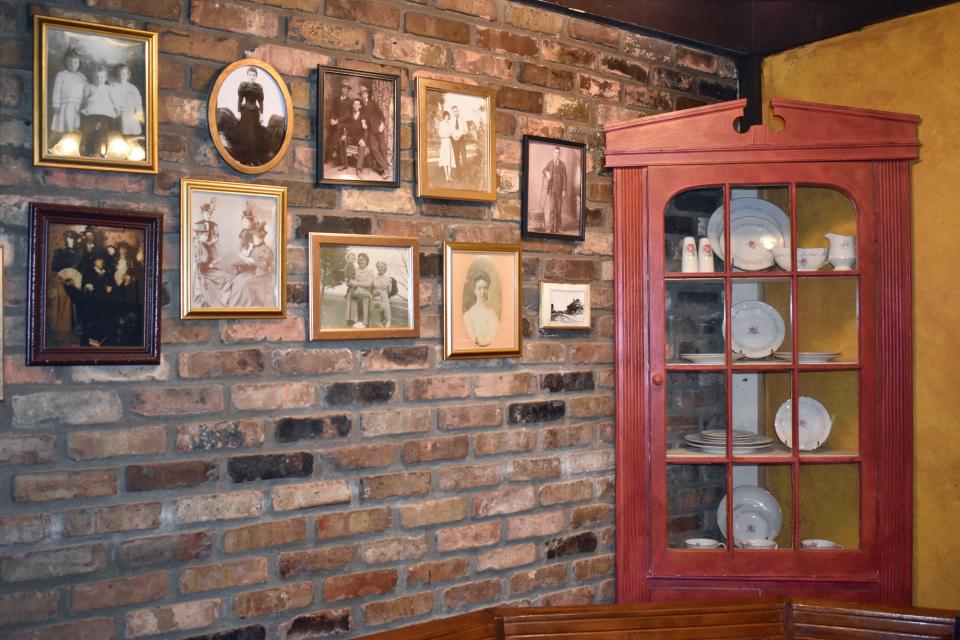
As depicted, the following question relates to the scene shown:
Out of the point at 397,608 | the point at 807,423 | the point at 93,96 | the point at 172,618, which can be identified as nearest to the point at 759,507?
the point at 807,423

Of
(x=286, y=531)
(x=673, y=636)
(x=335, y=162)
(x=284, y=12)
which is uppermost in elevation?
(x=284, y=12)

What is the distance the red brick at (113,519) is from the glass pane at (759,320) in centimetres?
175

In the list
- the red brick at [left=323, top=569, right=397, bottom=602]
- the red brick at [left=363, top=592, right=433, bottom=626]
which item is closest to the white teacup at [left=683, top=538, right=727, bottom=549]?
the red brick at [left=363, top=592, right=433, bottom=626]

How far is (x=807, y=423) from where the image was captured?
2.62 m

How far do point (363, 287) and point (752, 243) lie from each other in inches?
49.6

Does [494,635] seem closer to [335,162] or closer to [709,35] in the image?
[335,162]

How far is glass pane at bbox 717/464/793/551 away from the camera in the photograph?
2.61 meters

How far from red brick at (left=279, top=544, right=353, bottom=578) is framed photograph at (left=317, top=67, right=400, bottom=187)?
3.14 feet

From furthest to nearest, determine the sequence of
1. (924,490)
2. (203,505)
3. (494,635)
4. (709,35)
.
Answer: (709,35)
(924,490)
(494,635)
(203,505)

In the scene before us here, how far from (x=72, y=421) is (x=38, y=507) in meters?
0.19

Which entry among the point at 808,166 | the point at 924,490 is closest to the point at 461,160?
the point at 808,166

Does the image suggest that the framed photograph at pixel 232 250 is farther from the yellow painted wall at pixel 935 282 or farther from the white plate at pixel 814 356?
the yellow painted wall at pixel 935 282

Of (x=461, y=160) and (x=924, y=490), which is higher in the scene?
(x=461, y=160)

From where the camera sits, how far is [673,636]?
2234 mm
